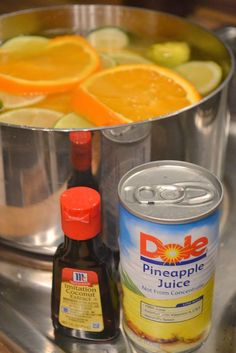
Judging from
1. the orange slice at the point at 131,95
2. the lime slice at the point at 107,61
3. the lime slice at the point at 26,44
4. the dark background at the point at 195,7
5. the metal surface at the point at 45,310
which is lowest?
the metal surface at the point at 45,310

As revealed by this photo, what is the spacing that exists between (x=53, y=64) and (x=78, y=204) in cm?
40

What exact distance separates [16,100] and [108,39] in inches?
9.3

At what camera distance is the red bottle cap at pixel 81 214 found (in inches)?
25.3

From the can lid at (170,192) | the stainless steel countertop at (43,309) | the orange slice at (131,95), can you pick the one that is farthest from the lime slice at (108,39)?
the can lid at (170,192)

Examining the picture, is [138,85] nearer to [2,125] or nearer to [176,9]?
[2,125]

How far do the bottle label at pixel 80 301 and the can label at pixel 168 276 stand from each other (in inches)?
1.3

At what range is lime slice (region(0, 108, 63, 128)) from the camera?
2.83 ft

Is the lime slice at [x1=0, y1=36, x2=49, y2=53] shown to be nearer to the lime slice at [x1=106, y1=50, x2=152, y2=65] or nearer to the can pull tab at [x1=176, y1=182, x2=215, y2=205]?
the lime slice at [x1=106, y1=50, x2=152, y2=65]

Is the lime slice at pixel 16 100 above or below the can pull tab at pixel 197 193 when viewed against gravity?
below

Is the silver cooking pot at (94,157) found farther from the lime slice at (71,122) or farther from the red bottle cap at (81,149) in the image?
the lime slice at (71,122)

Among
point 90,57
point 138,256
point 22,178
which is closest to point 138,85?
point 90,57

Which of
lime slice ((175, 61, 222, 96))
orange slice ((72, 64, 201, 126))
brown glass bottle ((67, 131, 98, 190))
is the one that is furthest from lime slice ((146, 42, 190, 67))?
brown glass bottle ((67, 131, 98, 190))

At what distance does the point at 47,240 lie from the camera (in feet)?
2.65

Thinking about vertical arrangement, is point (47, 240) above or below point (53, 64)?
below
